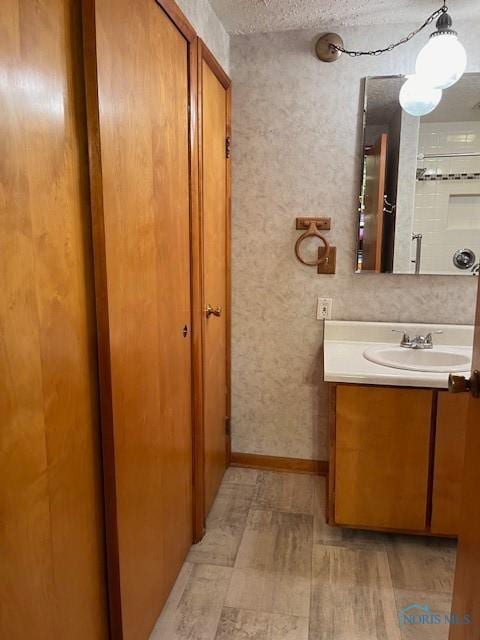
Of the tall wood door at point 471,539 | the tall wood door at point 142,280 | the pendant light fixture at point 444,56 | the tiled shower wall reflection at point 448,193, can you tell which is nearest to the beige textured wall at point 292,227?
the tiled shower wall reflection at point 448,193

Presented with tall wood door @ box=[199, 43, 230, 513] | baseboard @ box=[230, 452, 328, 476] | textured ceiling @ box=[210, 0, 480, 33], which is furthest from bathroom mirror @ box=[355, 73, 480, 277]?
baseboard @ box=[230, 452, 328, 476]

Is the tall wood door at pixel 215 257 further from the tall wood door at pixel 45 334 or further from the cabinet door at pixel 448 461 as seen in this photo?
the cabinet door at pixel 448 461

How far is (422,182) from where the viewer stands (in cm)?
212

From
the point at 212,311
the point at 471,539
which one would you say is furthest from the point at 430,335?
the point at 471,539

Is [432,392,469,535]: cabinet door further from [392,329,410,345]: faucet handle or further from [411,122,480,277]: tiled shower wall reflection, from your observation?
[411,122,480,277]: tiled shower wall reflection

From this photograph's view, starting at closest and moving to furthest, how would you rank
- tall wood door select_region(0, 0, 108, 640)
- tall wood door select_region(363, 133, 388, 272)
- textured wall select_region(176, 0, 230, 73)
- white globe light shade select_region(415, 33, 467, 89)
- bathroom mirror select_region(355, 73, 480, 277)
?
1. tall wood door select_region(0, 0, 108, 640)
2. textured wall select_region(176, 0, 230, 73)
3. white globe light shade select_region(415, 33, 467, 89)
4. bathroom mirror select_region(355, 73, 480, 277)
5. tall wood door select_region(363, 133, 388, 272)

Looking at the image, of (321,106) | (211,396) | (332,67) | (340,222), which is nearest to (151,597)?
(211,396)

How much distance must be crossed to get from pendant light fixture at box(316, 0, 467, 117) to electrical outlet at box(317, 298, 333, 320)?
3.06 feet

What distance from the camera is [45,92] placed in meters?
0.89

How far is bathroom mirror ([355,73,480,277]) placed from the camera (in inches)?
81.6

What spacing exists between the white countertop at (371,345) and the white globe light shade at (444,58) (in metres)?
1.07

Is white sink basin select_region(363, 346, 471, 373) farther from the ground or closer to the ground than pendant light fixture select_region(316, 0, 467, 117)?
closer to the ground

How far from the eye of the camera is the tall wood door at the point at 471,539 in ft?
3.34

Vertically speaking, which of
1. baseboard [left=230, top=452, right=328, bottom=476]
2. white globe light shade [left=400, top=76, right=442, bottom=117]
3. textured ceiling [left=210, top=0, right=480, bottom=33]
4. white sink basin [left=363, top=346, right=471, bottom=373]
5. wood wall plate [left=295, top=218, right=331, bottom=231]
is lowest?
baseboard [left=230, top=452, right=328, bottom=476]
